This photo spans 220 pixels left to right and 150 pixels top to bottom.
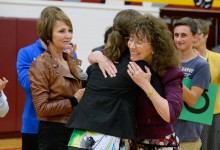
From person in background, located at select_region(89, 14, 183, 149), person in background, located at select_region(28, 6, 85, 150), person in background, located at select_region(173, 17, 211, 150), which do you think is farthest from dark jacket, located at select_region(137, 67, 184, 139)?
person in background, located at select_region(173, 17, 211, 150)

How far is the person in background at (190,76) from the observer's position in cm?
296

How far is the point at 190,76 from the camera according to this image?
304 centimetres

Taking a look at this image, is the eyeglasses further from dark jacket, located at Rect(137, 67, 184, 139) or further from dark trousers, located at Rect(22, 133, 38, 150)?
dark trousers, located at Rect(22, 133, 38, 150)

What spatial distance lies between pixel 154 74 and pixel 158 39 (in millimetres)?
190

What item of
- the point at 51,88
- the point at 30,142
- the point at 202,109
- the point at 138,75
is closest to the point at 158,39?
the point at 138,75

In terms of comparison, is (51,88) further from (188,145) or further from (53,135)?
(188,145)

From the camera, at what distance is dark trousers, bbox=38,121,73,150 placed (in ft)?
8.43

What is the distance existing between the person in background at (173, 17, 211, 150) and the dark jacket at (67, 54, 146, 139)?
893mm

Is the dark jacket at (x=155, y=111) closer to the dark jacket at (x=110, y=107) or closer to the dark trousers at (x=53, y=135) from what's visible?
the dark jacket at (x=110, y=107)

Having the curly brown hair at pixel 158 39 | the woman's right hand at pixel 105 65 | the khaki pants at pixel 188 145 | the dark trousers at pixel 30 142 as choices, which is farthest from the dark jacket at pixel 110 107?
the khaki pants at pixel 188 145

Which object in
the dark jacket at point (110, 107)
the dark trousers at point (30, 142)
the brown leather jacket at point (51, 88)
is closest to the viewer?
the dark jacket at point (110, 107)

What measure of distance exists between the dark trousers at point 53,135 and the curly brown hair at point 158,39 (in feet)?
2.61

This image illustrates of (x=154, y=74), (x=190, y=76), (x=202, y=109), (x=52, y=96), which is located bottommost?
(x=202, y=109)

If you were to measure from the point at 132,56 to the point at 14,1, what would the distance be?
5083 mm
